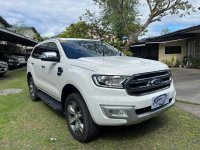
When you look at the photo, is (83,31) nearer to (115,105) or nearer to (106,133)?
(106,133)

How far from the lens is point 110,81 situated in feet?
13.5

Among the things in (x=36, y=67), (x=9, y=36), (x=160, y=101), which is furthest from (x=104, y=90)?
(x=9, y=36)

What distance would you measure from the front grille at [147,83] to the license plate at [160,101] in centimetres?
15

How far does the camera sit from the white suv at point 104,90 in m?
4.08

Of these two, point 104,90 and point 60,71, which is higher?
point 60,71

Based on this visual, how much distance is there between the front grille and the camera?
162 inches

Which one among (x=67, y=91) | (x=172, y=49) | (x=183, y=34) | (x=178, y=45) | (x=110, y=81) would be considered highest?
(x=183, y=34)

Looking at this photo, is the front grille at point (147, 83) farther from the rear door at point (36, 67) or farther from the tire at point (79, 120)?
the rear door at point (36, 67)

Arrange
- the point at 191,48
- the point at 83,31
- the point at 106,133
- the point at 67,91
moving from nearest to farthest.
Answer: the point at 106,133, the point at 67,91, the point at 83,31, the point at 191,48

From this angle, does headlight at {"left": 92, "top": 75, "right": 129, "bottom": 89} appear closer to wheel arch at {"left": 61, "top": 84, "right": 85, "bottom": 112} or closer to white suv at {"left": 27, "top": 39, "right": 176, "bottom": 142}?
white suv at {"left": 27, "top": 39, "right": 176, "bottom": 142}

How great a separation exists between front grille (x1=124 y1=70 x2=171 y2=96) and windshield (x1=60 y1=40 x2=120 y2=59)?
1.59 m

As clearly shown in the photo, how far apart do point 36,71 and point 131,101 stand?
3.85 meters

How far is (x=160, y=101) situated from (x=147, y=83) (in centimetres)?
46

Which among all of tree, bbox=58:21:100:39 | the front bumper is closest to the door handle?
the front bumper
